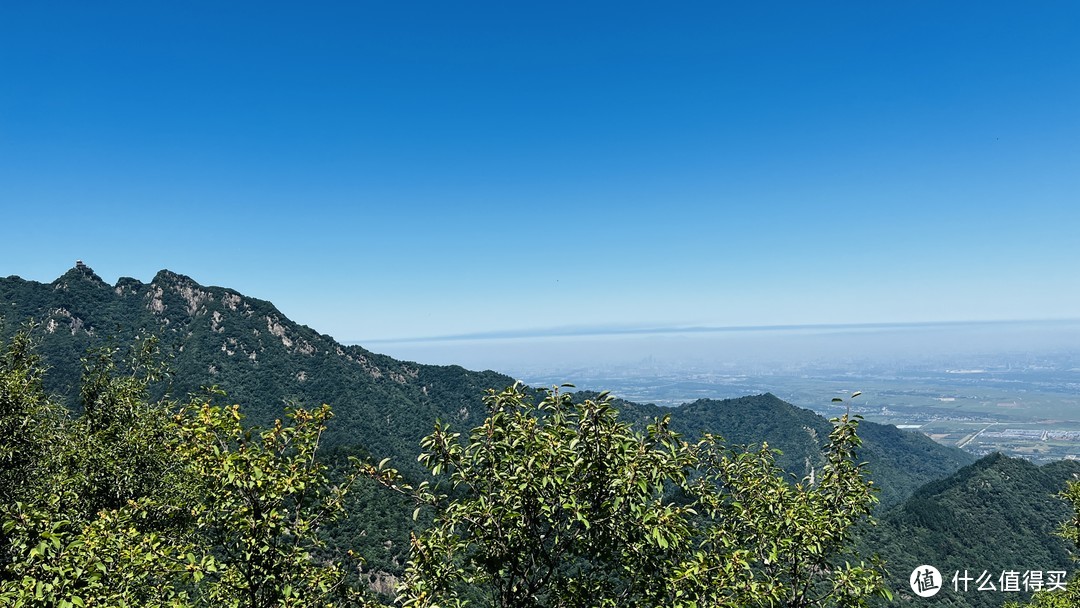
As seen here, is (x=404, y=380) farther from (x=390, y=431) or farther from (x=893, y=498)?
(x=893, y=498)

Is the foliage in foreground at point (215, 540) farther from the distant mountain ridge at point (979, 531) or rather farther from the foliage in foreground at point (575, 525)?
the distant mountain ridge at point (979, 531)

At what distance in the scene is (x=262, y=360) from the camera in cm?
14525

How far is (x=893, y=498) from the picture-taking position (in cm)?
14838

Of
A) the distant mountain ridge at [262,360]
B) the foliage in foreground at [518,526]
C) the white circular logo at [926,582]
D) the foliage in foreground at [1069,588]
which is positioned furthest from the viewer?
the distant mountain ridge at [262,360]

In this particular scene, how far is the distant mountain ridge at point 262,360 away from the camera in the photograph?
125 metres

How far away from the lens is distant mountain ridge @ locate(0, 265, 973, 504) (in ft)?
411

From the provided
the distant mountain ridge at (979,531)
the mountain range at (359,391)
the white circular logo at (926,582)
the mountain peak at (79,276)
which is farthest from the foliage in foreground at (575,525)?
the mountain peak at (79,276)

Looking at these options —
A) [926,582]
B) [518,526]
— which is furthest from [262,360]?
[518,526]

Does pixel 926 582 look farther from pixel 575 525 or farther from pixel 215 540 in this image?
pixel 215 540

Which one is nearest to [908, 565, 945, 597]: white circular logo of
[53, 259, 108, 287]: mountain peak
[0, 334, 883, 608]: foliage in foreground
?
[0, 334, 883, 608]: foliage in foreground

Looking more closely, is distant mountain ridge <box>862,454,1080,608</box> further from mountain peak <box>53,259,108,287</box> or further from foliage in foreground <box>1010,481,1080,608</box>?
mountain peak <box>53,259,108,287</box>

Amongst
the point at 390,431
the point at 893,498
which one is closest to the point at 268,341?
the point at 390,431

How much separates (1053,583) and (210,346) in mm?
168024

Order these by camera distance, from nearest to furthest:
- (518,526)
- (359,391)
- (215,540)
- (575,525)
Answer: (518,526) → (575,525) → (215,540) → (359,391)
